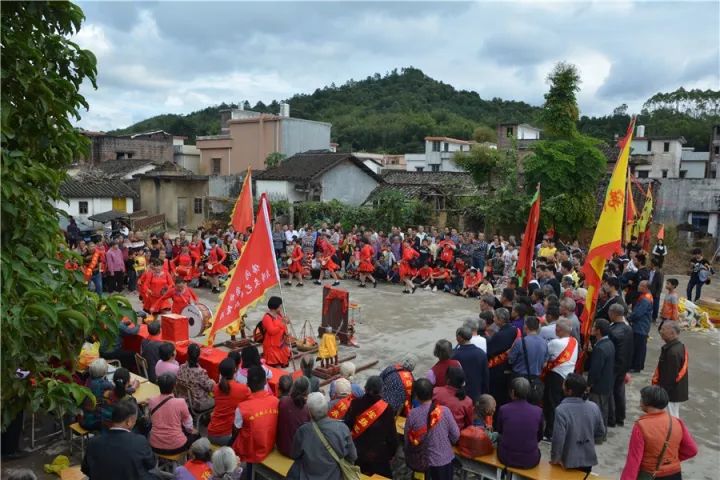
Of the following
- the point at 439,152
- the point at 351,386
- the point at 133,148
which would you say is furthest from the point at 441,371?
the point at 439,152

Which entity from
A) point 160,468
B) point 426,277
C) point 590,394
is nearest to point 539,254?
point 426,277

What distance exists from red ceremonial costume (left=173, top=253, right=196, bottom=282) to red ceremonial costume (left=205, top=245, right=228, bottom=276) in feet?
2.14

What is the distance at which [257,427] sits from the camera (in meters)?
5.65

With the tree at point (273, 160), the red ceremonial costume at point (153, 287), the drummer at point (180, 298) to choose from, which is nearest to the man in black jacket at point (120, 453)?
the drummer at point (180, 298)

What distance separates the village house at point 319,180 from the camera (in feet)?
94.0

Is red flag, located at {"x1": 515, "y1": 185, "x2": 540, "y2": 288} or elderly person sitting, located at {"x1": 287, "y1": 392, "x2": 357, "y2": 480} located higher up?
red flag, located at {"x1": 515, "y1": 185, "x2": 540, "y2": 288}

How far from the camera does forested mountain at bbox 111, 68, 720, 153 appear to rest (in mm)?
63594

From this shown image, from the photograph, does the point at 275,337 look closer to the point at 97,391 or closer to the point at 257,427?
the point at 97,391

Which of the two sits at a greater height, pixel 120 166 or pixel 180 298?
pixel 120 166

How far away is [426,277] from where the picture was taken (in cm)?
1730

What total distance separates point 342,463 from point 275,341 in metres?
4.02

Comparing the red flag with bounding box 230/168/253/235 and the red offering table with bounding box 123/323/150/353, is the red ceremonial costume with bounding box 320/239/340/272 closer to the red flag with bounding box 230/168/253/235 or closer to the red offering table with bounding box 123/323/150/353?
the red flag with bounding box 230/168/253/235

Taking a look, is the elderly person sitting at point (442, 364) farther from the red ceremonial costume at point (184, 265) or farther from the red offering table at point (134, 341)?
the red ceremonial costume at point (184, 265)

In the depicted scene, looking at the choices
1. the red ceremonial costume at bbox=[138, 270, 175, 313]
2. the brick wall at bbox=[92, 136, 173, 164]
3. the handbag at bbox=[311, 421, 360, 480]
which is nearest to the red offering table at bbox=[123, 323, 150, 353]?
the red ceremonial costume at bbox=[138, 270, 175, 313]
